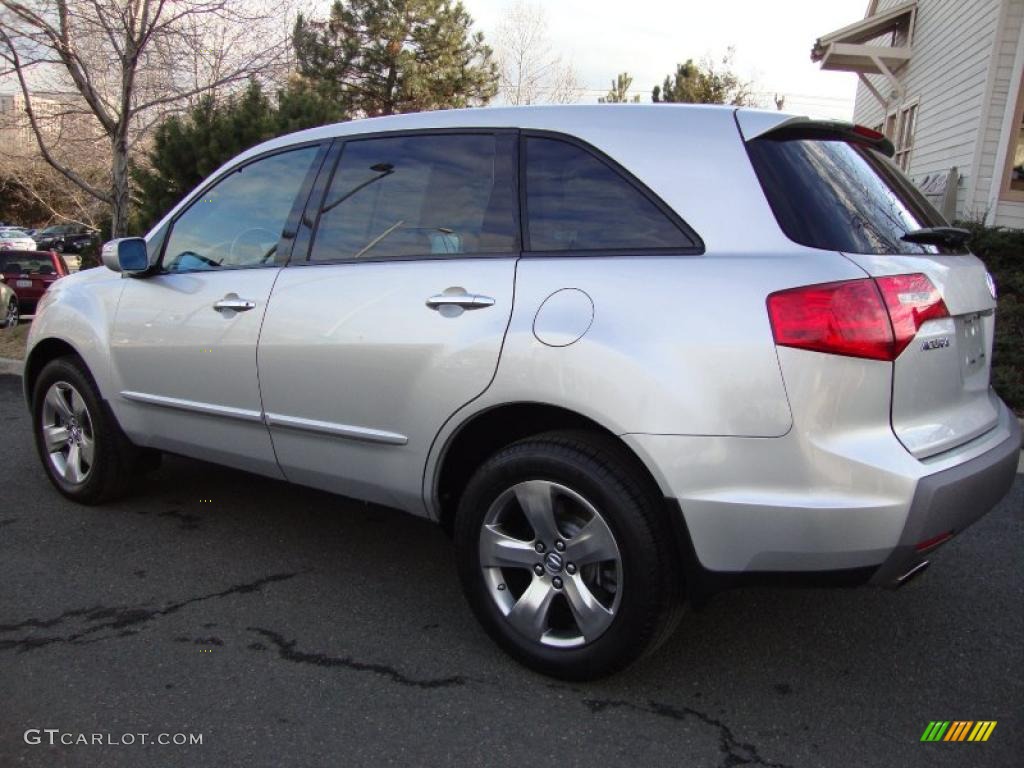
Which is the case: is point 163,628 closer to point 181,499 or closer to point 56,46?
point 181,499

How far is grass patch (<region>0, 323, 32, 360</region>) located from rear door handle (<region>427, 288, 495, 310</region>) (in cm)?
746

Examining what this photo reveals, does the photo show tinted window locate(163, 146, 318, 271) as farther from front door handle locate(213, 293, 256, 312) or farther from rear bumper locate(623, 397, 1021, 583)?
rear bumper locate(623, 397, 1021, 583)

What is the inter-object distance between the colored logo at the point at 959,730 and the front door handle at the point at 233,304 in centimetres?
278

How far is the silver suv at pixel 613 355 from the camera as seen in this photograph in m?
2.28

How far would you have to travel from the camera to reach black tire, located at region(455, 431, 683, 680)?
2453mm

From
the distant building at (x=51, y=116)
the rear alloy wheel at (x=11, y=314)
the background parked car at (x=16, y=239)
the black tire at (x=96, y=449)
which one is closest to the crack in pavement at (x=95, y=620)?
the black tire at (x=96, y=449)

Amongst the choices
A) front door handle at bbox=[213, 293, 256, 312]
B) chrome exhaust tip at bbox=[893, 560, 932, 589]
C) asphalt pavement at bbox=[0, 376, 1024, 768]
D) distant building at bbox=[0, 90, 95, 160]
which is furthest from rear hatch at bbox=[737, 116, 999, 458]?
distant building at bbox=[0, 90, 95, 160]

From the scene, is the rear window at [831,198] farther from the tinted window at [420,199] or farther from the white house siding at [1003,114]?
the white house siding at [1003,114]

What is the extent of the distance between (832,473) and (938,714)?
95 centimetres

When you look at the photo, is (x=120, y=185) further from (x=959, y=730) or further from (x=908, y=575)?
(x=959, y=730)

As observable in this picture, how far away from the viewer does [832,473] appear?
2.24 meters

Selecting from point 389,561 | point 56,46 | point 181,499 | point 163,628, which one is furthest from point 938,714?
point 56,46

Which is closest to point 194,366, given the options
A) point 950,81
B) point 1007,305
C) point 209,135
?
point 1007,305

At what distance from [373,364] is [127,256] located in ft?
5.20
